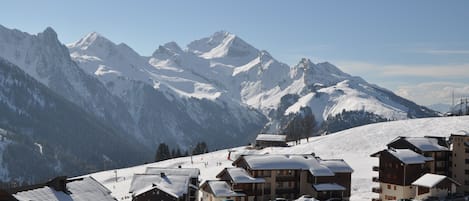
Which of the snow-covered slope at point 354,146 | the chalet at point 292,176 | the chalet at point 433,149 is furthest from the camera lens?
the snow-covered slope at point 354,146

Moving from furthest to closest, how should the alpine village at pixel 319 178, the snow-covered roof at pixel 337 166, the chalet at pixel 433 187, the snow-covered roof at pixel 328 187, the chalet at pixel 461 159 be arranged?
the snow-covered roof at pixel 337 166 → the chalet at pixel 461 159 → the snow-covered roof at pixel 328 187 → the alpine village at pixel 319 178 → the chalet at pixel 433 187

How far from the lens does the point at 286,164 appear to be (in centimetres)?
8688

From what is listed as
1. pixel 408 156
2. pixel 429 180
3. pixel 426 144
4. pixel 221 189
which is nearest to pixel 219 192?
pixel 221 189

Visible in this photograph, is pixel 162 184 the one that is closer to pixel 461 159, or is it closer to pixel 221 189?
pixel 221 189

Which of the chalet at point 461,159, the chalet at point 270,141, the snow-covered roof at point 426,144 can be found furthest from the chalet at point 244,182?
the chalet at point 270,141

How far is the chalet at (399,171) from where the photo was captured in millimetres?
82125

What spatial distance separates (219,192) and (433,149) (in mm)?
33291

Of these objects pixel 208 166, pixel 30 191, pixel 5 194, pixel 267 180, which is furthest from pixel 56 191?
pixel 208 166

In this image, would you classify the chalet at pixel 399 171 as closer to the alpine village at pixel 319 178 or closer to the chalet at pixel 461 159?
the alpine village at pixel 319 178

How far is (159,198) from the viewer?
75250 millimetres

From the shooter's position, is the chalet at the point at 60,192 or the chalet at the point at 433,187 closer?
the chalet at the point at 60,192

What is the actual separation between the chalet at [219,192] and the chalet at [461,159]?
33.8 metres

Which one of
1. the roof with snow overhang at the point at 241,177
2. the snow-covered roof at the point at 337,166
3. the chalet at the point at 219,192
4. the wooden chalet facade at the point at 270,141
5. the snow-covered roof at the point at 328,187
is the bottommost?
the chalet at the point at 219,192

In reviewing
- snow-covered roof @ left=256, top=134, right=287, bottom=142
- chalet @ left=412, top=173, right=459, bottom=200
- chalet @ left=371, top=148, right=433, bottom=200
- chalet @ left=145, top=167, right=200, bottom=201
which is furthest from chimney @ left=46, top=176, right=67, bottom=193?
snow-covered roof @ left=256, top=134, right=287, bottom=142
